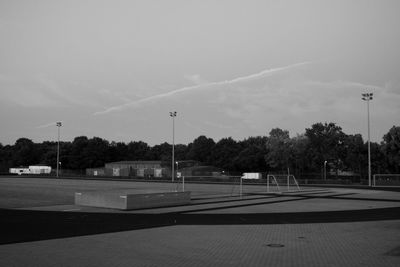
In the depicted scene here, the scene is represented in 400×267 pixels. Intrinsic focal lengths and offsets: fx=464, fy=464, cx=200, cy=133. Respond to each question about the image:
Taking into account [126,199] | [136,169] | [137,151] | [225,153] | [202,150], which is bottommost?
[126,199]

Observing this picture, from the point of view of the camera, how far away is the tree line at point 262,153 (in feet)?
319

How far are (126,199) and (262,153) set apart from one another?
321 ft

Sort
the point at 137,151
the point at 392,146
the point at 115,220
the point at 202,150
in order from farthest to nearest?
the point at 137,151, the point at 202,150, the point at 392,146, the point at 115,220

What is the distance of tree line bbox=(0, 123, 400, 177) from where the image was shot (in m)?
97.3

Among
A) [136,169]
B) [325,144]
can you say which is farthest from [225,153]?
[325,144]

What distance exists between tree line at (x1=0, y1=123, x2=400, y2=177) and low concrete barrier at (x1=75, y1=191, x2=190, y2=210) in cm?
5950

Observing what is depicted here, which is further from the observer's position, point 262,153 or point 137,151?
point 137,151

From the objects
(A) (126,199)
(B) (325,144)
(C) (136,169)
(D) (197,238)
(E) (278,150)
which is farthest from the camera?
(C) (136,169)

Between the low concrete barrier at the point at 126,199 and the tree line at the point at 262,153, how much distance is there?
5950cm

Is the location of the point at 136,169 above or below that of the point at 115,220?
above

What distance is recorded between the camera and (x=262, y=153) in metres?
119

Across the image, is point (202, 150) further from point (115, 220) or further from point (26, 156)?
point (115, 220)

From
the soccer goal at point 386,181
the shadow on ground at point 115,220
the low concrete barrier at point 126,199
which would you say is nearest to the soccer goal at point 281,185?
the soccer goal at point 386,181

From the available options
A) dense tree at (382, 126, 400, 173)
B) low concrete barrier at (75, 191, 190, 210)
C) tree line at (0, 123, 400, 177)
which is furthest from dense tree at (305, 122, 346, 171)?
low concrete barrier at (75, 191, 190, 210)
